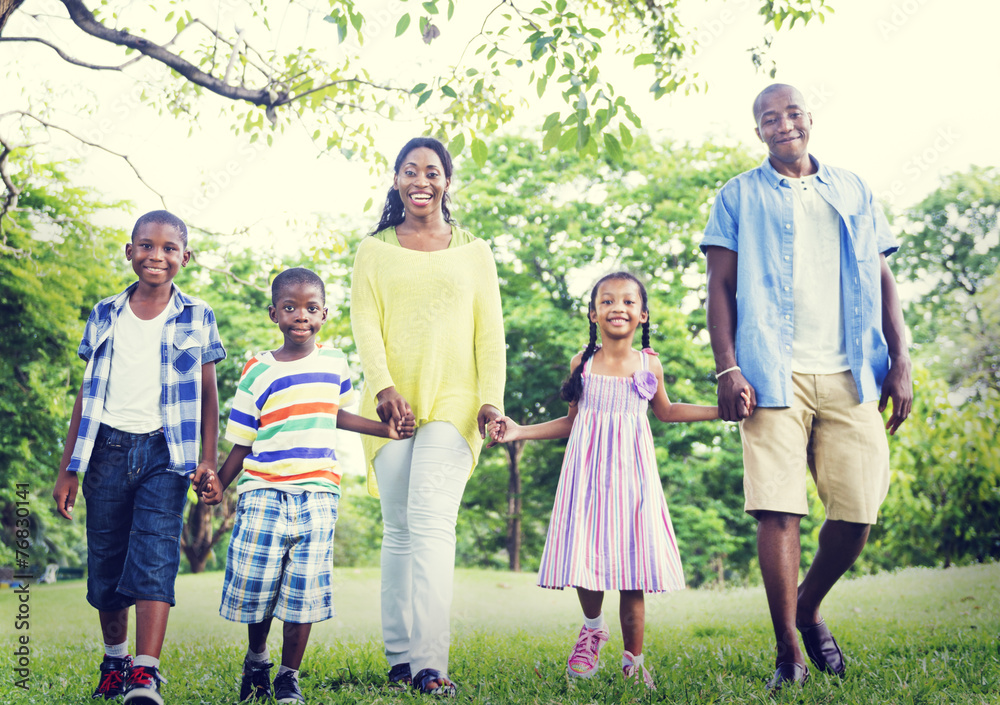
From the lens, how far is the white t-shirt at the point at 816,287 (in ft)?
11.7

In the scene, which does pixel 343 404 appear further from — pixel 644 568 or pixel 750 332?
pixel 750 332

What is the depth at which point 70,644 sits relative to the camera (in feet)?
22.0

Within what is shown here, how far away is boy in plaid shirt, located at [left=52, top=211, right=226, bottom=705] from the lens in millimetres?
3236

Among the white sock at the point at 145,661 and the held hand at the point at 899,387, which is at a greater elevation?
the held hand at the point at 899,387

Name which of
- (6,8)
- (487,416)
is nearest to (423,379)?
(487,416)

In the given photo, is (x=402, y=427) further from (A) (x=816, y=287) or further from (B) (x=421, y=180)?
(A) (x=816, y=287)

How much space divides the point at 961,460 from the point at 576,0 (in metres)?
9.70

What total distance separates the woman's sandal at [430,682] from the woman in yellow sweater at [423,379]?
43 millimetres

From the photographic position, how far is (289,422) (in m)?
3.28

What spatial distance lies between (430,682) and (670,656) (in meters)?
1.72

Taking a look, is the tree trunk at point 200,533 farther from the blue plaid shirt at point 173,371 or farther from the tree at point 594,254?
the blue plaid shirt at point 173,371

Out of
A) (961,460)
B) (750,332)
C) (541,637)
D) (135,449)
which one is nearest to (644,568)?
(750,332)

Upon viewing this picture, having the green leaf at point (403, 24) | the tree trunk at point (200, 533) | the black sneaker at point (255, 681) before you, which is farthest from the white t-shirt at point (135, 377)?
the tree trunk at point (200, 533)

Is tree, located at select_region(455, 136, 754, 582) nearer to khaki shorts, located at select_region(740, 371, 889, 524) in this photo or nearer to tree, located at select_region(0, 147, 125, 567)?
tree, located at select_region(0, 147, 125, 567)
